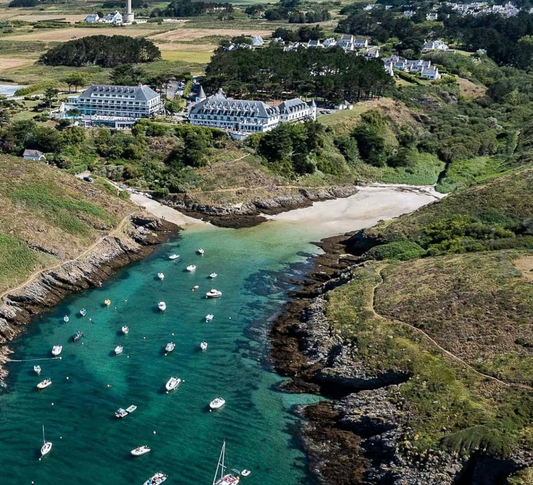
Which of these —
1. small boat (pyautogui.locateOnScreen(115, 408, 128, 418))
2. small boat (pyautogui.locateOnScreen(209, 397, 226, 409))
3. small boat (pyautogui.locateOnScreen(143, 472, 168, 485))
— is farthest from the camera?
small boat (pyautogui.locateOnScreen(209, 397, 226, 409))

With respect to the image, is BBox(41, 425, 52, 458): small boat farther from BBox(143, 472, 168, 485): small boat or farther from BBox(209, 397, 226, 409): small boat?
BBox(209, 397, 226, 409): small boat

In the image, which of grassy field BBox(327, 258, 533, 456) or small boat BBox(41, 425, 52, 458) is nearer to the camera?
grassy field BBox(327, 258, 533, 456)

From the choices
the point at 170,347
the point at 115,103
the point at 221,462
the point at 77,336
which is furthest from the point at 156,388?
the point at 115,103

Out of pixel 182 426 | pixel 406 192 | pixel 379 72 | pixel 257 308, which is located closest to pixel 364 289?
pixel 257 308

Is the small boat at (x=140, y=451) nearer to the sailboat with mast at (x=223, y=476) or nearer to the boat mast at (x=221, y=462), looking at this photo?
the boat mast at (x=221, y=462)

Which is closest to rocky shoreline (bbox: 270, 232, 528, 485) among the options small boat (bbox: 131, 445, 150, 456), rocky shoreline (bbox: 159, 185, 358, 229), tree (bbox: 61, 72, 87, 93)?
small boat (bbox: 131, 445, 150, 456)

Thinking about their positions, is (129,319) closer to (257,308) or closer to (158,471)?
(257,308)

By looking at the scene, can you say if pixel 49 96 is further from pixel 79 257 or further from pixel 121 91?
pixel 79 257

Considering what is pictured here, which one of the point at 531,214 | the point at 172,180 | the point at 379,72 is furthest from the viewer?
the point at 379,72
